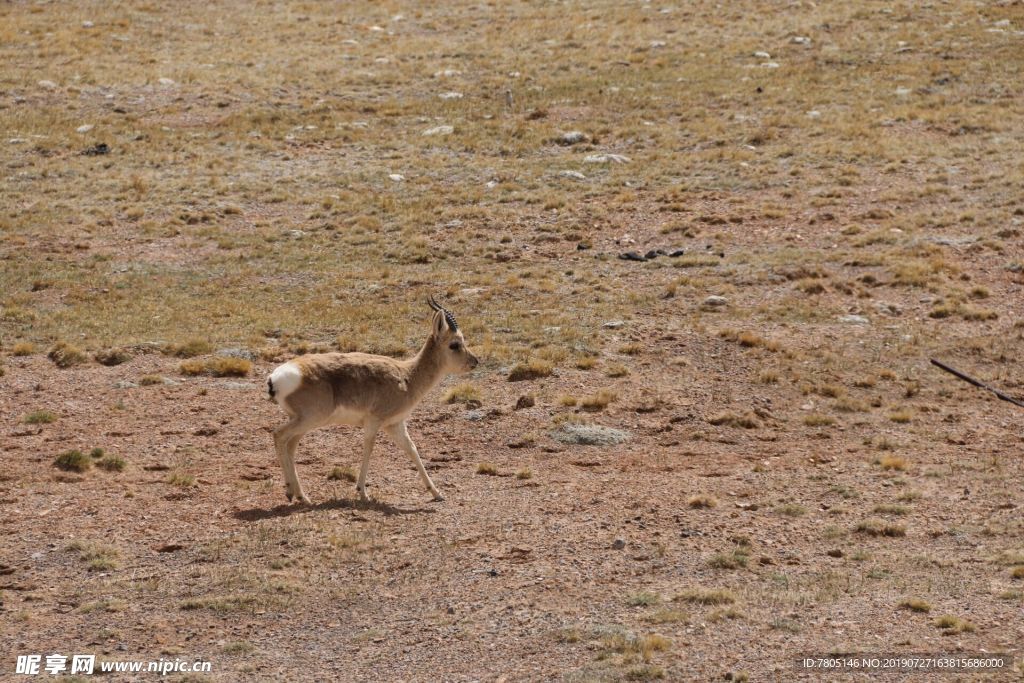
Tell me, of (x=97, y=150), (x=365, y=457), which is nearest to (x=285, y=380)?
(x=365, y=457)

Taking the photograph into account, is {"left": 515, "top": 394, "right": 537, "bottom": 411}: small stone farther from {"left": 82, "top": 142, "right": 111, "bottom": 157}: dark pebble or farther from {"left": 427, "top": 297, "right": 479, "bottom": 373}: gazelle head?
{"left": 82, "top": 142, "right": 111, "bottom": 157}: dark pebble

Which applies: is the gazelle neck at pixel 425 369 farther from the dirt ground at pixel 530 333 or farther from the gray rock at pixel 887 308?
the gray rock at pixel 887 308

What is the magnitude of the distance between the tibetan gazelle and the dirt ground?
61 centimetres

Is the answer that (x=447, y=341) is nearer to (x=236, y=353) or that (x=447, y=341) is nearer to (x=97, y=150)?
(x=236, y=353)

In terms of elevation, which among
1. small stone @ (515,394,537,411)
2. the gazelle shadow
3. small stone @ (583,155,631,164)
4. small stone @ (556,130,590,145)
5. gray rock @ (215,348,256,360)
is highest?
the gazelle shadow

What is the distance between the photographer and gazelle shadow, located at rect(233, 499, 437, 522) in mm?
14016

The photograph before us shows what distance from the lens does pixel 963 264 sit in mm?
25312

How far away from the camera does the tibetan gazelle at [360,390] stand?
551 inches

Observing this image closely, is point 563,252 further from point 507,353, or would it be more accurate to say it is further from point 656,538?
point 656,538

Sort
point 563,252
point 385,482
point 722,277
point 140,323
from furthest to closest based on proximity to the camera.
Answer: point 563,252 < point 722,277 < point 140,323 < point 385,482

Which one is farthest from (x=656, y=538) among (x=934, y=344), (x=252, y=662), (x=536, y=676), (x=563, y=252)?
(x=563, y=252)

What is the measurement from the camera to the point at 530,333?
21.6 m

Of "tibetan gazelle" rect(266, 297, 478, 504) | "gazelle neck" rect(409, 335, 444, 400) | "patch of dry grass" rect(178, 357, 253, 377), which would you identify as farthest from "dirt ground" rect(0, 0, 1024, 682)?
"gazelle neck" rect(409, 335, 444, 400)

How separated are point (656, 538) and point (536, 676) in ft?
11.0
